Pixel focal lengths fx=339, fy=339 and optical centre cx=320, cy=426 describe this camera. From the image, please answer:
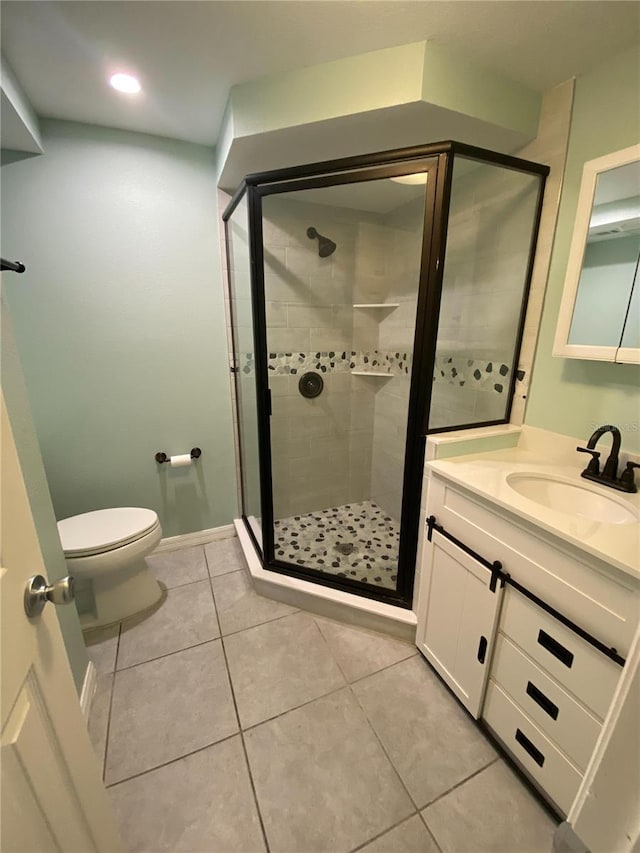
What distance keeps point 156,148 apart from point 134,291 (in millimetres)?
717

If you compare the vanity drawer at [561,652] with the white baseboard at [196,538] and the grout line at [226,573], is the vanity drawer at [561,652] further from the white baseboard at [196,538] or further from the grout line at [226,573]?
the white baseboard at [196,538]

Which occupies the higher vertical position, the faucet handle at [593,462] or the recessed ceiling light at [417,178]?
the recessed ceiling light at [417,178]

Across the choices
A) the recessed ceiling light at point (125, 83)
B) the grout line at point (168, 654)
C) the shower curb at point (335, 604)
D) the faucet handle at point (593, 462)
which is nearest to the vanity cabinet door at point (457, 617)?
the shower curb at point (335, 604)

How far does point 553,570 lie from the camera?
96 cm

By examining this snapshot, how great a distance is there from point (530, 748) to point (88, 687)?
1.61 m

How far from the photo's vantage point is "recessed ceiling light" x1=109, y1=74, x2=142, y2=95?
1290 mm

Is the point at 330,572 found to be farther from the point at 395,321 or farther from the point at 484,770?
the point at 395,321

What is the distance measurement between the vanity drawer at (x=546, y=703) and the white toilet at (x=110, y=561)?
1599mm

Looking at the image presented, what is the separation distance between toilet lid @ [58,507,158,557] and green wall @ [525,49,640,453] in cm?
197

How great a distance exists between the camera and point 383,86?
116 centimetres

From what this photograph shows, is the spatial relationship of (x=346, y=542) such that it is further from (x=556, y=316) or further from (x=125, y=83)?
(x=125, y=83)

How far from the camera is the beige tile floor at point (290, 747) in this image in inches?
39.6

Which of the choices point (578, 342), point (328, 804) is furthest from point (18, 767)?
point (578, 342)

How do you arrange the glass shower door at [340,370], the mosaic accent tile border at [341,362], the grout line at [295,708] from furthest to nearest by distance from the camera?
the mosaic accent tile border at [341,362] < the glass shower door at [340,370] < the grout line at [295,708]
